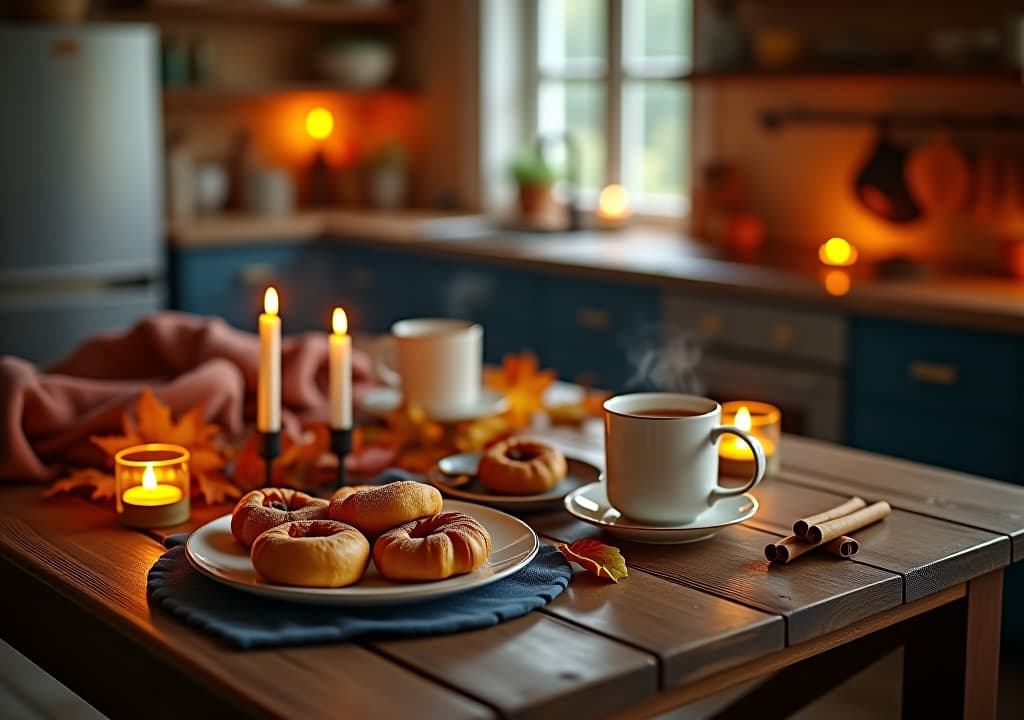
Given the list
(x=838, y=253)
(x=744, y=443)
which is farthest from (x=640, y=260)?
(x=744, y=443)

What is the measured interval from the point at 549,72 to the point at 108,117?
160 cm

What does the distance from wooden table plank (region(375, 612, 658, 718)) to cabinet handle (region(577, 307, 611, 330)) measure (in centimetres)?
256

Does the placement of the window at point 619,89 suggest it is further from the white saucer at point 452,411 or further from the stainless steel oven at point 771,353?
the white saucer at point 452,411

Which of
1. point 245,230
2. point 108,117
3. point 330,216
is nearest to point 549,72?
point 330,216

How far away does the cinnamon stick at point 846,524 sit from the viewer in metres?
1.38

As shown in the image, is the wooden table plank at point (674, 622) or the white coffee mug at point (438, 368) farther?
the white coffee mug at point (438, 368)

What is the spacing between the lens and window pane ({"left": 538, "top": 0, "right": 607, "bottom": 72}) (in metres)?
4.73

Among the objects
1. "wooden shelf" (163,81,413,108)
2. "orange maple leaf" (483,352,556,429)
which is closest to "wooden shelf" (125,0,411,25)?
"wooden shelf" (163,81,413,108)

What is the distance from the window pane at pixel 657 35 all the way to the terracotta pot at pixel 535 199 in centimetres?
51

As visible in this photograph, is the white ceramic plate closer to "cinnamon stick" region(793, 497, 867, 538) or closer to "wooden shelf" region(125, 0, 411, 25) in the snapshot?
"cinnamon stick" region(793, 497, 867, 538)

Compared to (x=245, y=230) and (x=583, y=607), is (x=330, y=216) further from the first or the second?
(x=583, y=607)

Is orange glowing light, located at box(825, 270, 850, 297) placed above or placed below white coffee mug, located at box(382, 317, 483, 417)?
below

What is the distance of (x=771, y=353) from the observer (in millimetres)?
3309

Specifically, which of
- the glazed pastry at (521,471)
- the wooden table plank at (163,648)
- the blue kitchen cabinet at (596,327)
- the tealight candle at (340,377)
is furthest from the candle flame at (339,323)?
the blue kitchen cabinet at (596,327)
